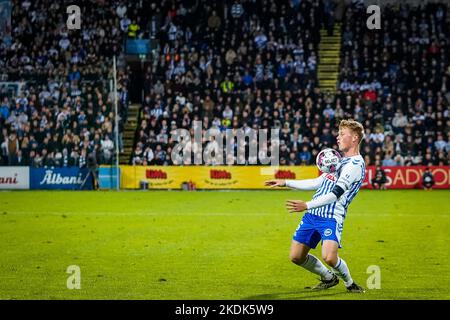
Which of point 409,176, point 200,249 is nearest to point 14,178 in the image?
point 409,176

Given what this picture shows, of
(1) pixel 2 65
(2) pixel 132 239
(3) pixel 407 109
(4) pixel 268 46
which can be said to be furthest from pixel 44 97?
(2) pixel 132 239

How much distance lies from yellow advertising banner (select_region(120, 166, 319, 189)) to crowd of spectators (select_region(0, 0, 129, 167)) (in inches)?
66.4

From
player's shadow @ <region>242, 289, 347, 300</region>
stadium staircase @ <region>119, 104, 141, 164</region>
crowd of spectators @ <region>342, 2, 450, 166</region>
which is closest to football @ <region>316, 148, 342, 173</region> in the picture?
player's shadow @ <region>242, 289, 347, 300</region>

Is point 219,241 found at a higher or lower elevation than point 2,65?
lower

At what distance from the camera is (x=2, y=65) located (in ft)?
138

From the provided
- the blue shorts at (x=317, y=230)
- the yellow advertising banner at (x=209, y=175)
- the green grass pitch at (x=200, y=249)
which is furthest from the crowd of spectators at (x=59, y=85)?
the blue shorts at (x=317, y=230)

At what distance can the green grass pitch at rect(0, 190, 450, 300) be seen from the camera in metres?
10.2

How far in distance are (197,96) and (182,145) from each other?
4678mm

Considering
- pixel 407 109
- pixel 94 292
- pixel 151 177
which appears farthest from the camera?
pixel 407 109

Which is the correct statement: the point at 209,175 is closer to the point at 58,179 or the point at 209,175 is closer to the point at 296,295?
the point at 58,179

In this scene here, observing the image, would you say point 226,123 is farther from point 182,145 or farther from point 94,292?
point 94,292

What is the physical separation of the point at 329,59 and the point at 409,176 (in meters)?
11.5

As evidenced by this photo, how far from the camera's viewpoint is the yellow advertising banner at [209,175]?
3259cm

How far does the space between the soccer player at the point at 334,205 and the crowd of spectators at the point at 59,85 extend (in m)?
24.4
